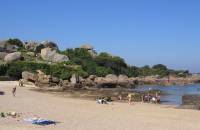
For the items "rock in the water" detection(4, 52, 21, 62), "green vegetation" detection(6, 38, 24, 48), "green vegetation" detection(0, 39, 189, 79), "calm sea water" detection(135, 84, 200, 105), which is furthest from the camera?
"green vegetation" detection(6, 38, 24, 48)

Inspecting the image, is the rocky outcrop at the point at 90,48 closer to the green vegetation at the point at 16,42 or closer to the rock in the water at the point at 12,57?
the green vegetation at the point at 16,42

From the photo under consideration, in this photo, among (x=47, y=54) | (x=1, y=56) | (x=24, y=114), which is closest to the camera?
(x=24, y=114)

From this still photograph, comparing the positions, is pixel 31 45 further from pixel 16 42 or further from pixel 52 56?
pixel 52 56

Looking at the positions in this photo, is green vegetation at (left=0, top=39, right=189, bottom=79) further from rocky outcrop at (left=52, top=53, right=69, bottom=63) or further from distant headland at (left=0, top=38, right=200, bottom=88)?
rocky outcrop at (left=52, top=53, right=69, bottom=63)

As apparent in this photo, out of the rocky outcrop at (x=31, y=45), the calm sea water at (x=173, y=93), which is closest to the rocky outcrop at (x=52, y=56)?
the rocky outcrop at (x=31, y=45)

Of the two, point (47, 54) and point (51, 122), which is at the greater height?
point (47, 54)

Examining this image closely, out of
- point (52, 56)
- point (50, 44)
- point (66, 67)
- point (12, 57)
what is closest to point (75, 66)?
point (66, 67)

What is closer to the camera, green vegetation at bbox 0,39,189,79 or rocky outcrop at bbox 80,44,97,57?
green vegetation at bbox 0,39,189,79

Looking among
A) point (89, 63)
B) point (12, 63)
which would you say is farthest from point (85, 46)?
point (12, 63)

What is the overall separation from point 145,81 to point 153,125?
86.3 metres

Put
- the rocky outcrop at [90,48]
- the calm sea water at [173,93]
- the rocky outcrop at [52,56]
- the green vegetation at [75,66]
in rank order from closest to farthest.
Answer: the calm sea water at [173,93] < the green vegetation at [75,66] < the rocky outcrop at [52,56] < the rocky outcrop at [90,48]

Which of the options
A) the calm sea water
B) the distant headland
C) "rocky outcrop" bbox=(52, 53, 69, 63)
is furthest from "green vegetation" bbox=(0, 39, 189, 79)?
the calm sea water

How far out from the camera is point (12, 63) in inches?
3366

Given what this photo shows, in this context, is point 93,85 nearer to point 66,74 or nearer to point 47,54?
point 66,74
